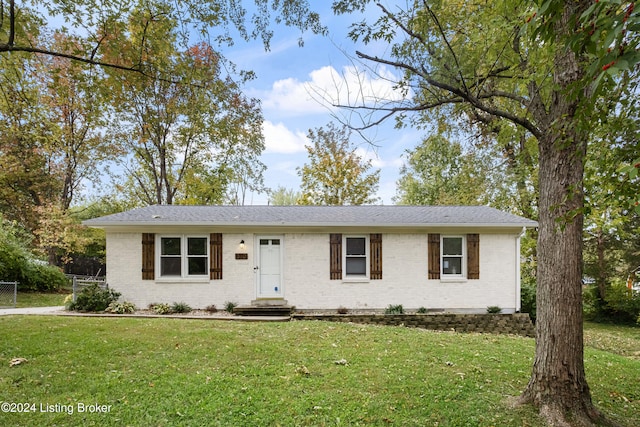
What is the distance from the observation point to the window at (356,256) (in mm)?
10422

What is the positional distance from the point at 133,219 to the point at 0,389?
6.49 meters

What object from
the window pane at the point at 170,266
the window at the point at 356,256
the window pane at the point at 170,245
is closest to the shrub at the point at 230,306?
the window pane at the point at 170,266

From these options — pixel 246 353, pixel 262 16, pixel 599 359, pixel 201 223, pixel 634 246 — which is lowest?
pixel 599 359

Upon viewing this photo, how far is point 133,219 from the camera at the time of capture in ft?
32.8

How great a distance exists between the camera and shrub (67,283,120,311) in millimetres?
9562

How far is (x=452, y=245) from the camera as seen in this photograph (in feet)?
34.4

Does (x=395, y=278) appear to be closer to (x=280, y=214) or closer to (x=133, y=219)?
(x=280, y=214)

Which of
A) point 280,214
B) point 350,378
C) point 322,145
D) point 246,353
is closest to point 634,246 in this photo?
point 280,214

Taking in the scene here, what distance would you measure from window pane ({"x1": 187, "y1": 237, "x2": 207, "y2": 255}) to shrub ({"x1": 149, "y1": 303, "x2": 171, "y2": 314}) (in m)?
1.73

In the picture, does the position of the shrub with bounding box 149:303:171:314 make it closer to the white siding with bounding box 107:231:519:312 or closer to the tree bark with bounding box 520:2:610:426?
the white siding with bounding box 107:231:519:312

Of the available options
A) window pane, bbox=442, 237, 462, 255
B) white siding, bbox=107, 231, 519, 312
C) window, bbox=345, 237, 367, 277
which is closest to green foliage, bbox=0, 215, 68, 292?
white siding, bbox=107, 231, 519, 312

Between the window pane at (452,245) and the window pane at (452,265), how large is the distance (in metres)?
0.19

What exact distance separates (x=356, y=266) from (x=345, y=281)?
584 millimetres

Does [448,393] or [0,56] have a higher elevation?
[0,56]
